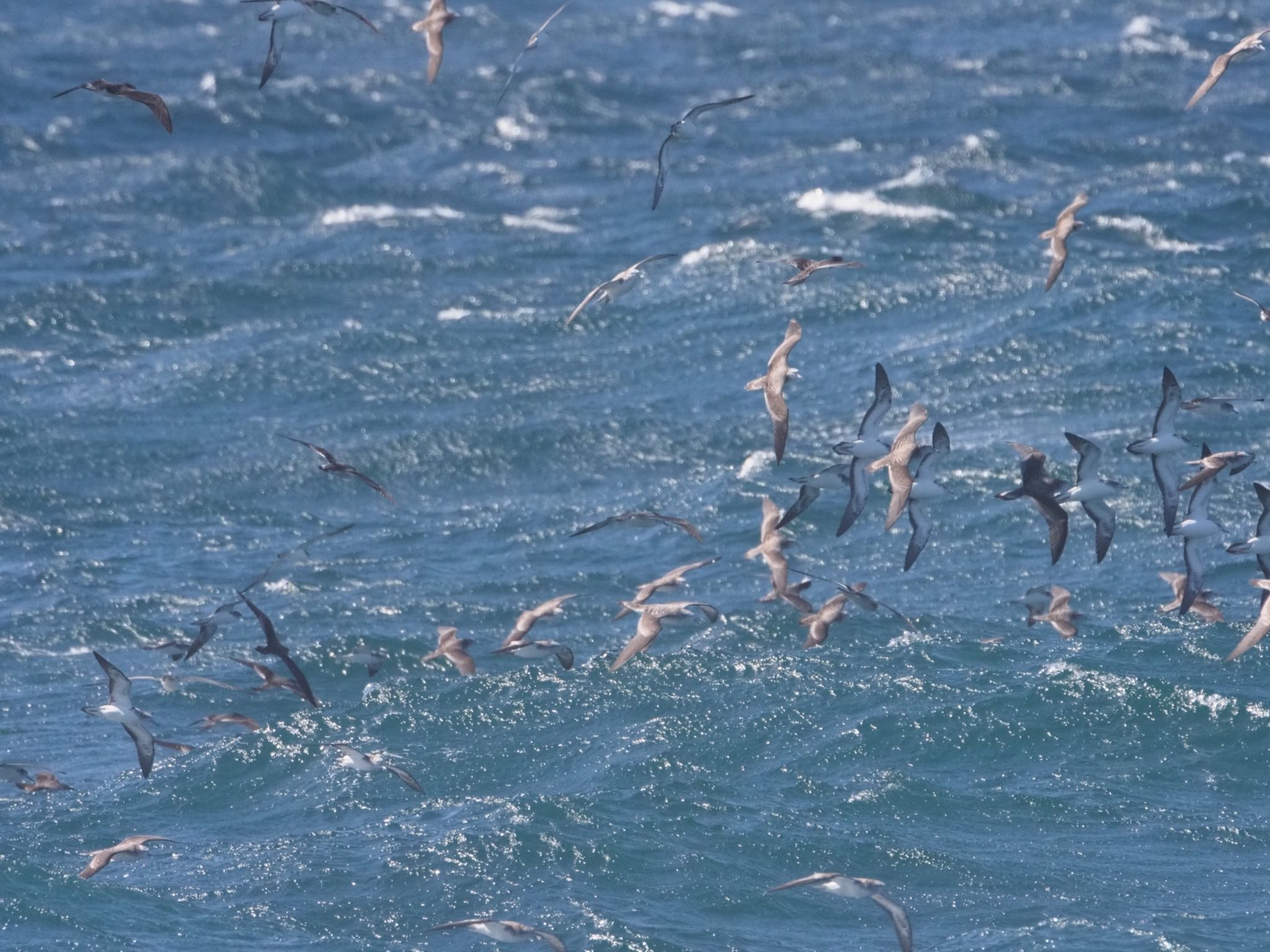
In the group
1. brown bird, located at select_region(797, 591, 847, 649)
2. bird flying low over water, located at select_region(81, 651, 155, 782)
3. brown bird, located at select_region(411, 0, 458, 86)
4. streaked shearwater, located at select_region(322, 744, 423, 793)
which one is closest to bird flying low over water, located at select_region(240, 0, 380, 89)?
brown bird, located at select_region(411, 0, 458, 86)

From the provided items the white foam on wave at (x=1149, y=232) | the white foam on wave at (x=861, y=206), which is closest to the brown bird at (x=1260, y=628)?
the white foam on wave at (x=1149, y=232)

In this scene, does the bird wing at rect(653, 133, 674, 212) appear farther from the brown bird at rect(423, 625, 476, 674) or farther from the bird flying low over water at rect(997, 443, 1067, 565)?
the brown bird at rect(423, 625, 476, 674)

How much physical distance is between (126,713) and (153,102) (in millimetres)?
8055

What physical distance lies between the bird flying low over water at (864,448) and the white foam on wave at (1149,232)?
2644 cm

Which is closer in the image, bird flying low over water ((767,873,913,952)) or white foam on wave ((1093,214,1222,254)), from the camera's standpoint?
bird flying low over water ((767,873,913,952))

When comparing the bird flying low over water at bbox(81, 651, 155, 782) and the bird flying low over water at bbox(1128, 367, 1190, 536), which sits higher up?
the bird flying low over water at bbox(1128, 367, 1190, 536)

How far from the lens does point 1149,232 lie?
4978 cm

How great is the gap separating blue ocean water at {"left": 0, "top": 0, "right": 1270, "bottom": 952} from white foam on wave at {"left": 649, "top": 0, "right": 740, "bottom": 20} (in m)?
15.4

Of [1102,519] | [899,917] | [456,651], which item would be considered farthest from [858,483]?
[456,651]

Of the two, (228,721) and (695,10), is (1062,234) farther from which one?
(695,10)

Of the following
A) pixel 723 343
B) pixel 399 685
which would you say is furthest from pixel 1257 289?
pixel 399 685

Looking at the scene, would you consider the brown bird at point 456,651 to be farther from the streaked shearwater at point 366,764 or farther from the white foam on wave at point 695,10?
the white foam on wave at point 695,10

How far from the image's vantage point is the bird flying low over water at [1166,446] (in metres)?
23.9

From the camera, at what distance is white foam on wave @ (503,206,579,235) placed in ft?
174
